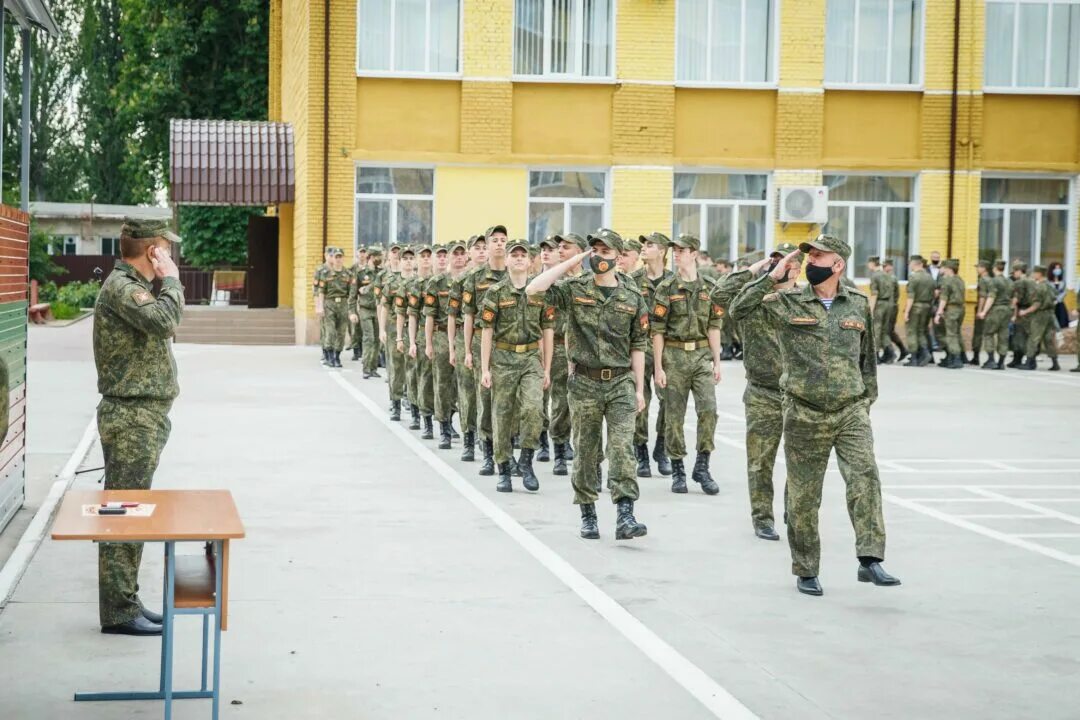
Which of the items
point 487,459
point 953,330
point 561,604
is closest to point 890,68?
point 953,330

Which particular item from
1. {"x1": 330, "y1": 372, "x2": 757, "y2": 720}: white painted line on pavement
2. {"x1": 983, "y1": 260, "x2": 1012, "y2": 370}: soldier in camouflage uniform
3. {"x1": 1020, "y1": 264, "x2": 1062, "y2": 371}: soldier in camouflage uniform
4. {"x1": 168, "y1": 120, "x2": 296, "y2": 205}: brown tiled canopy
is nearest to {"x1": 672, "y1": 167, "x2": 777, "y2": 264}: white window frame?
{"x1": 983, "y1": 260, "x2": 1012, "y2": 370}: soldier in camouflage uniform

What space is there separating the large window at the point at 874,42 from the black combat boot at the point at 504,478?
2225 centimetres

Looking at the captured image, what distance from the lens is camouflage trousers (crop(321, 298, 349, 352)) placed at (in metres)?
27.7

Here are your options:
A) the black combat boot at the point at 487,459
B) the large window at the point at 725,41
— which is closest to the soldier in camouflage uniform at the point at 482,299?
the black combat boot at the point at 487,459

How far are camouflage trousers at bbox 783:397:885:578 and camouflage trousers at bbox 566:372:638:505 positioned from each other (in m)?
1.65

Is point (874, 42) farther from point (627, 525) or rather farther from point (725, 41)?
point (627, 525)

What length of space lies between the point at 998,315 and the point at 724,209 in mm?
6209

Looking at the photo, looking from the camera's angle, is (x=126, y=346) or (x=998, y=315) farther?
(x=998, y=315)

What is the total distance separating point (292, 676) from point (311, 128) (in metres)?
26.1

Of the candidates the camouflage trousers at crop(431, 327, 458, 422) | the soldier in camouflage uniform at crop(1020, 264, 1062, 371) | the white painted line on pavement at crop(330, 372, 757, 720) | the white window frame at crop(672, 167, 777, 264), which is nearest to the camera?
the white painted line on pavement at crop(330, 372, 757, 720)

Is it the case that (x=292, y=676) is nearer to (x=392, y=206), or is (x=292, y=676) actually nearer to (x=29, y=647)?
(x=29, y=647)

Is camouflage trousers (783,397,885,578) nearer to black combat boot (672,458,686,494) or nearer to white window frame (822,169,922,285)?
→ black combat boot (672,458,686,494)

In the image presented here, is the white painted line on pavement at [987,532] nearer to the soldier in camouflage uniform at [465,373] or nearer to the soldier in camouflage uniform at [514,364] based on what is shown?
the soldier in camouflage uniform at [514,364]

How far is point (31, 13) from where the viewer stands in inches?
422
